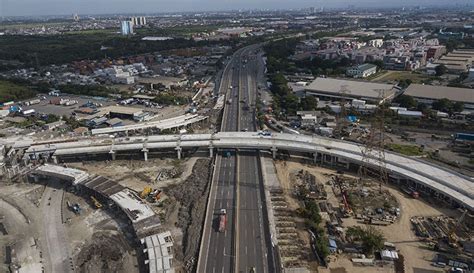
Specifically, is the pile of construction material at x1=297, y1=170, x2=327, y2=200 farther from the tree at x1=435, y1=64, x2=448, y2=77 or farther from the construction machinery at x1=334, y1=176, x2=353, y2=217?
the tree at x1=435, y1=64, x2=448, y2=77

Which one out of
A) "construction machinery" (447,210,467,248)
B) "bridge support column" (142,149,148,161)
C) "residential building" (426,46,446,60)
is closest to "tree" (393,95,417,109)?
"construction machinery" (447,210,467,248)

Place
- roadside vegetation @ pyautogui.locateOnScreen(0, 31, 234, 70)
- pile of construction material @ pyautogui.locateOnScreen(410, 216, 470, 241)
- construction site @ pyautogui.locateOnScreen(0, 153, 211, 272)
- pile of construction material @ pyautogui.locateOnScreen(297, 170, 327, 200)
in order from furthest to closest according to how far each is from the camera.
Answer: roadside vegetation @ pyautogui.locateOnScreen(0, 31, 234, 70) < pile of construction material @ pyautogui.locateOnScreen(297, 170, 327, 200) < pile of construction material @ pyautogui.locateOnScreen(410, 216, 470, 241) < construction site @ pyautogui.locateOnScreen(0, 153, 211, 272)

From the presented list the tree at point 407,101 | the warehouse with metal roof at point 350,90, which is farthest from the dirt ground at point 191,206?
the tree at point 407,101

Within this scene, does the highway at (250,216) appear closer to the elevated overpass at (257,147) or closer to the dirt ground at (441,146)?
the elevated overpass at (257,147)

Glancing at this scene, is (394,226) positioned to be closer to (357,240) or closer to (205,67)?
(357,240)

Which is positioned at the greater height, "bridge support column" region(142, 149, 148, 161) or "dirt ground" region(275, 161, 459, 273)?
"bridge support column" region(142, 149, 148, 161)
